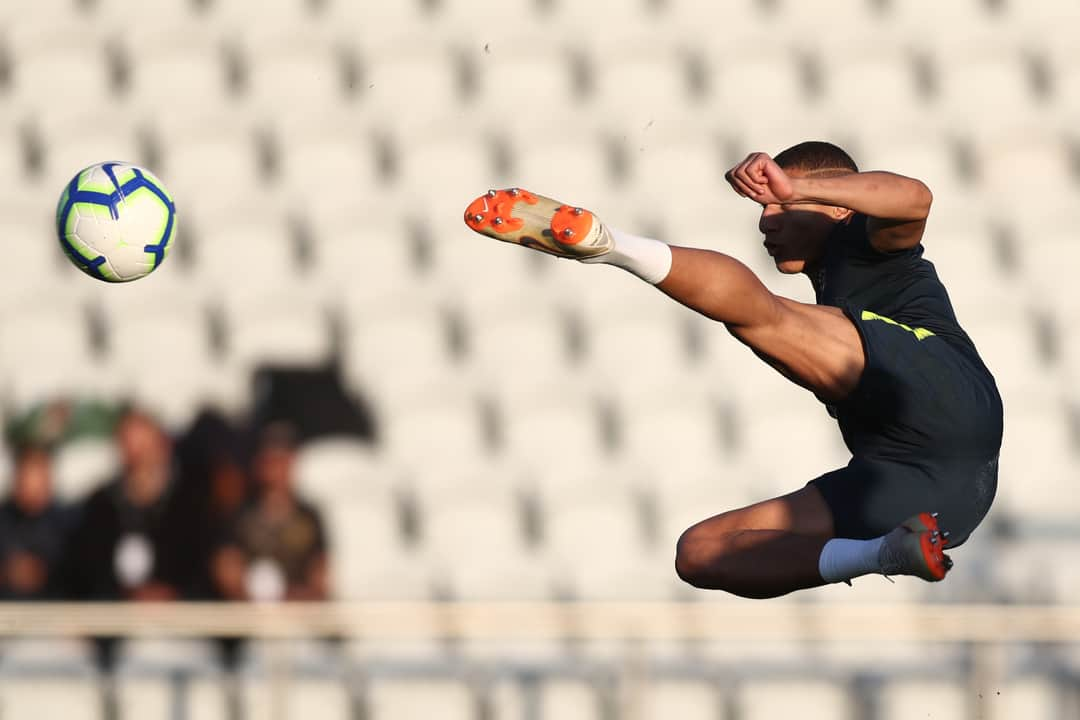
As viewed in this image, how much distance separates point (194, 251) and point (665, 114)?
305 cm

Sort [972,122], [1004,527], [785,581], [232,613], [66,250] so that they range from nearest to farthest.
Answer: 1. [785,581]
2. [66,250]
3. [232,613]
4. [1004,527]
5. [972,122]

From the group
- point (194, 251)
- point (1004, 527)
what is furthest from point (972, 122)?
point (194, 251)

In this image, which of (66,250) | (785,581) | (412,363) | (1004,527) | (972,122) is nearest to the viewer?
(785,581)

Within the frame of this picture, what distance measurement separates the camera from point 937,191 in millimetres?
9414

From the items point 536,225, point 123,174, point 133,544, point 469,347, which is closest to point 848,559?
point 536,225

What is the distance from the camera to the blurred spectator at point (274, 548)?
7.61 m

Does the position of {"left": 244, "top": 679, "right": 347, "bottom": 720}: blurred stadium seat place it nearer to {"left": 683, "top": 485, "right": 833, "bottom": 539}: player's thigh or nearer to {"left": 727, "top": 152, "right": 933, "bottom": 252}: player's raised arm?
{"left": 683, "top": 485, "right": 833, "bottom": 539}: player's thigh

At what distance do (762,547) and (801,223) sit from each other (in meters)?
1.08

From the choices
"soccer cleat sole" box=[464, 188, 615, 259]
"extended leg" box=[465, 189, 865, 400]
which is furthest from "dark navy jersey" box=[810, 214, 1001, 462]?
"soccer cleat sole" box=[464, 188, 615, 259]

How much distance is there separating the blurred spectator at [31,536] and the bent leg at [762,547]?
403 cm

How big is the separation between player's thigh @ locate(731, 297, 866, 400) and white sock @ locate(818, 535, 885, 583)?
17.7 inches

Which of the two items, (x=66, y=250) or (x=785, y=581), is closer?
(x=785, y=581)

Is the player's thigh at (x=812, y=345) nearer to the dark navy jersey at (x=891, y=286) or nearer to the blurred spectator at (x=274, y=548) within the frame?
the dark navy jersey at (x=891, y=286)

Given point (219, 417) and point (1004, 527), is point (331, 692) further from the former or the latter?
point (1004, 527)
